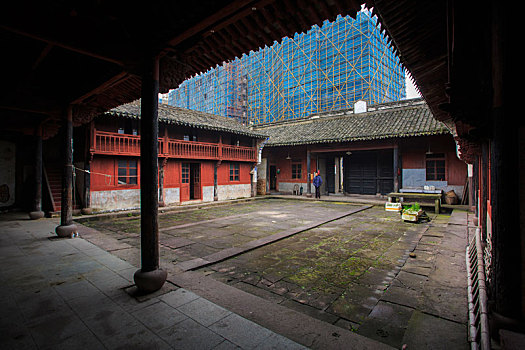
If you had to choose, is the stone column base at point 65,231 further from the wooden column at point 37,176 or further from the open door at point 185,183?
the open door at point 185,183

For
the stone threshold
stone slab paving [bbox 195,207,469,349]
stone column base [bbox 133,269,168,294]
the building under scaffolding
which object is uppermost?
the building under scaffolding

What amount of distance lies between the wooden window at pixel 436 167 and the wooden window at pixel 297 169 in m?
8.24

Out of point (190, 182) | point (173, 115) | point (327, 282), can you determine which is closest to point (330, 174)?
point (190, 182)

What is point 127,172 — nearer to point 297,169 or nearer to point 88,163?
point 88,163

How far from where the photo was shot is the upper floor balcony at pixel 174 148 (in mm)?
10716

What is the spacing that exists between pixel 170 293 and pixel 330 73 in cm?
3020

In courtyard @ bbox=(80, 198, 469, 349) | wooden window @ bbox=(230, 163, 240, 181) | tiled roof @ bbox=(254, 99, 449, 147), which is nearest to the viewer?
courtyard @ bbox=(80, 198, 469, 349)

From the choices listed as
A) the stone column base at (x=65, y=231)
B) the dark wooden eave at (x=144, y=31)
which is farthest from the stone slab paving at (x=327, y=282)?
the dark wooden eave at (x=144, y=31)

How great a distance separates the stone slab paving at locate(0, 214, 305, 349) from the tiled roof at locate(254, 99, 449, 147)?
42.8ft

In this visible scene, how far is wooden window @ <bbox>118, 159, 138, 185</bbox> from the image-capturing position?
1159 centimetres

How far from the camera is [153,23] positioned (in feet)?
10.5

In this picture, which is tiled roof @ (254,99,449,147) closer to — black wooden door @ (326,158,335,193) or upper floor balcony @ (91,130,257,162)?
black wooden door @ (326,158,335,193)

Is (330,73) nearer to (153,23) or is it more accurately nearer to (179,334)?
(153,23)

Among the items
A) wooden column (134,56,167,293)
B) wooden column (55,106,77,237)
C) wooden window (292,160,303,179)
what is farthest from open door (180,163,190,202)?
wooden column (134,56,167,293)
